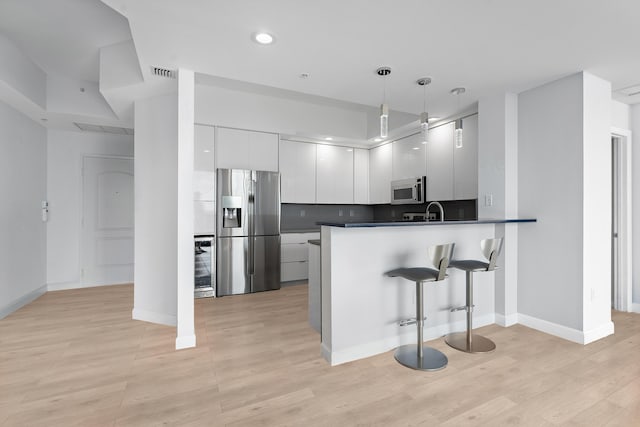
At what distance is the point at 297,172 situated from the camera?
5.17 metres

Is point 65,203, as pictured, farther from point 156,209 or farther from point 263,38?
point 263,38

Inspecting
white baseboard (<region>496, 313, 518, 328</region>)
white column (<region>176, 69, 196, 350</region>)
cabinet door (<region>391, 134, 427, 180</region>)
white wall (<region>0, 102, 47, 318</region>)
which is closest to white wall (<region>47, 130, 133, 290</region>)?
→ white wall (<region>0, 102, 47, 318</region>)

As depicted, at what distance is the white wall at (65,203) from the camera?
15.5ft

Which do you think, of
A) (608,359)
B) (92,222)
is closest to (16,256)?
(92,222)

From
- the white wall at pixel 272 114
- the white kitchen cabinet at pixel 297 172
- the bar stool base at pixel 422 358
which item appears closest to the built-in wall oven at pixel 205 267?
the white kitchen cabinet at pixel 297 172

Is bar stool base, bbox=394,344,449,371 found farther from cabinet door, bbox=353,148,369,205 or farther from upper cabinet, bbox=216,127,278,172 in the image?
cabinet door, bbox=353,148,369,205

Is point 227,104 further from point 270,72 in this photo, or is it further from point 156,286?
point 156,286

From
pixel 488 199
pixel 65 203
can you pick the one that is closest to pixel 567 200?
pixel 488 199

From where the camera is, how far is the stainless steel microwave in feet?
15.0

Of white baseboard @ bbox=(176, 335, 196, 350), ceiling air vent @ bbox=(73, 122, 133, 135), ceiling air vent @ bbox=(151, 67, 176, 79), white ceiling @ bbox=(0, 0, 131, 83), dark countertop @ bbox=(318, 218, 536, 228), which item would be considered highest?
white ceiling @ bbox=(0, 0, 131, 83)

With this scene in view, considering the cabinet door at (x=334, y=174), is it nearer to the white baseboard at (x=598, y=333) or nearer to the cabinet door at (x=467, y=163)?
the cabinet door at (x=467, y=163)

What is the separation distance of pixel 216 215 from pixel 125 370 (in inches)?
90.1

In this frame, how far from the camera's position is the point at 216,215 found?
433cm

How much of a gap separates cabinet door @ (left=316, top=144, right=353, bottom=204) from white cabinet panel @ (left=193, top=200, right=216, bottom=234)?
5.80ft
